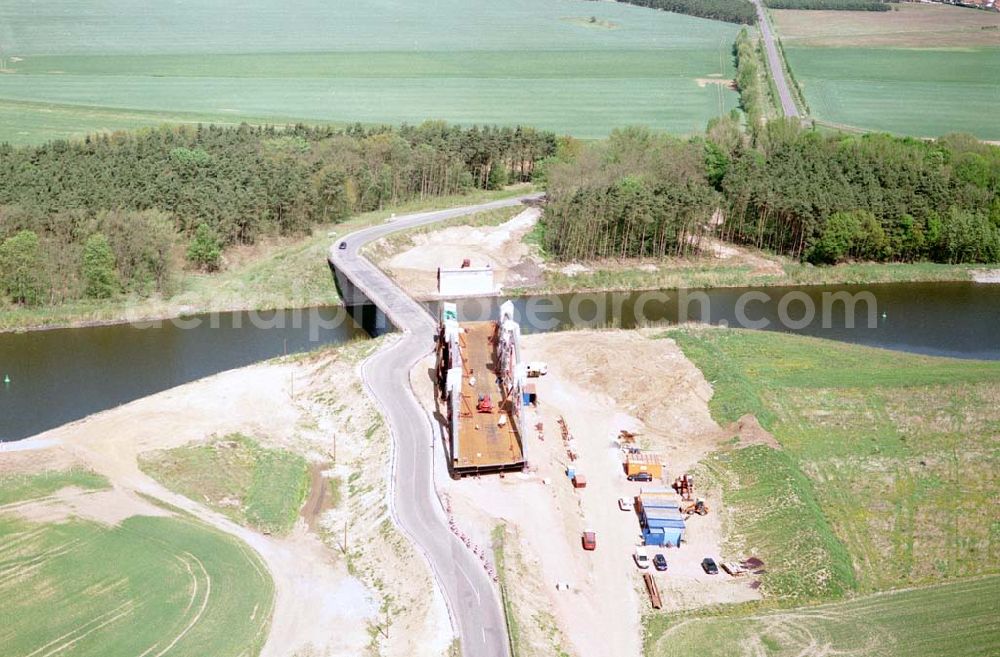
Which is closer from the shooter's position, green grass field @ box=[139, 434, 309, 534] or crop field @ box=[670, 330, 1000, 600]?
crop field @ box=[670, 330, 1000, 600]

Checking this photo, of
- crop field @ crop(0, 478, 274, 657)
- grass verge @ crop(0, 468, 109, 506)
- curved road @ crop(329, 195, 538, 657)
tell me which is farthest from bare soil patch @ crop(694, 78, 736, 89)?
crop field @ crop(0, 478, 274, 657)

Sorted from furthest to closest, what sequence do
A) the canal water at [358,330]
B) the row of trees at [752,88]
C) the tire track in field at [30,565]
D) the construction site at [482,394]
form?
1. the row of trees at [752,88]
2. the canal water at [358,330]
3. the construction site at [482,394]
4. the tire track in field at [30,565]

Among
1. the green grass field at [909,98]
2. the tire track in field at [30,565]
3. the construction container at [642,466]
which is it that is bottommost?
the tire track in field at [30,565]

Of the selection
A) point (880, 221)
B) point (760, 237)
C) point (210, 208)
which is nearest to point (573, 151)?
point (760, 237)

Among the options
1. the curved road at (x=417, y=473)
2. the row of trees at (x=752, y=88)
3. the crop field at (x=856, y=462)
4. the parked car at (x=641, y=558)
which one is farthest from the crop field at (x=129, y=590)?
the row of trees at (x=752, y=88)

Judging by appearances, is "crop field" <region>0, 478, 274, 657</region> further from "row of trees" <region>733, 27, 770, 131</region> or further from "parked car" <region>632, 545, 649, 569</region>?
"row of trees" <region>733, 27, 770, 131</region>

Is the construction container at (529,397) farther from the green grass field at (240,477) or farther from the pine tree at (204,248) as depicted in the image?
the pine tree at (204,248)
